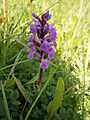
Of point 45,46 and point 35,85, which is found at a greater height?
point 45,46

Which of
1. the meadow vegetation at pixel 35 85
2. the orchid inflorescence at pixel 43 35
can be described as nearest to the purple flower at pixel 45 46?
the orchid inflorescence at pixel 43 35

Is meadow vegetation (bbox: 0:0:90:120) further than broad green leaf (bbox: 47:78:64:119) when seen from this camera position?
Yes

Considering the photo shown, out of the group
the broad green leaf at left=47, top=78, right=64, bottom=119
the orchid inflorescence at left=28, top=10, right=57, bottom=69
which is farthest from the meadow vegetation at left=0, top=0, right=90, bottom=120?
the orchid inflorescence at left=28, top=10, right=57, bottom=69

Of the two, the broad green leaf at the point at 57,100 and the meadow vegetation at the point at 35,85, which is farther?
the meadow vegetation at the point at 35,85

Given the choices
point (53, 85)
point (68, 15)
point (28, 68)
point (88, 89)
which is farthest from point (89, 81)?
point (68, 15)

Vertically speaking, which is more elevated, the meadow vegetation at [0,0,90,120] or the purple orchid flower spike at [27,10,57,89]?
the purple orchid flower spike at [27,10,57,89]

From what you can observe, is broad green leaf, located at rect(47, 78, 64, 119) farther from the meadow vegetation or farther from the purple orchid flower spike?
the purple orchid flower spike

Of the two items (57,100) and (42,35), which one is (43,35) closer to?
(42,35)

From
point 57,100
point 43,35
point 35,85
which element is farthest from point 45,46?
point 35,85

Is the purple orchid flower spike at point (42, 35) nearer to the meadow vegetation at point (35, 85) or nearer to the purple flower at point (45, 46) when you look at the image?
the purple flower at point (45, 46)
